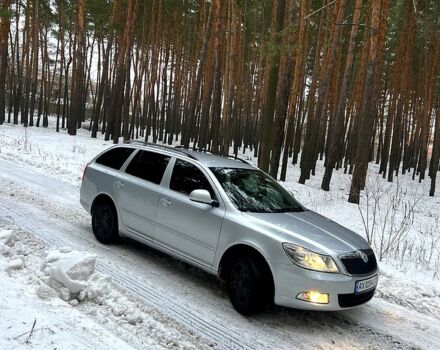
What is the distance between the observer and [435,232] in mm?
11102

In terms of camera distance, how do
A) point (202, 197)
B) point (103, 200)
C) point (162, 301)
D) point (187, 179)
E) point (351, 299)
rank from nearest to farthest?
point (351, 299), point (162, 301), point (202, 197), point (187, 179), point (103, 200)

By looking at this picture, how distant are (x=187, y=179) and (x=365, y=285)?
2493mm

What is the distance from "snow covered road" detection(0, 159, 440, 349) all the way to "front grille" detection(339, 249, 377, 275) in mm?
662

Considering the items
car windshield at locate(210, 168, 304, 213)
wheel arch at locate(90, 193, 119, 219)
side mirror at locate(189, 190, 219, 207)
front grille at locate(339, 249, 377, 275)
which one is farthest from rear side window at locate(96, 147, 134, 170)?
front grille at locate(339, 249, 377, 275)

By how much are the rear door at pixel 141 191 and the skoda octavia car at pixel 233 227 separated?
14mm

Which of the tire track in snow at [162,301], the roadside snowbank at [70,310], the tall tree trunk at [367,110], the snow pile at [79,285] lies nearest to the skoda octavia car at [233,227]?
the tire track in snow at [162,301]

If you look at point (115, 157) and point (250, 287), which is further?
point (115, 157)

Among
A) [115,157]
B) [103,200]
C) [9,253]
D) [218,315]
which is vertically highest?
[115,157]

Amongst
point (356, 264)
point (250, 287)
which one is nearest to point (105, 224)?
point (250, 287)

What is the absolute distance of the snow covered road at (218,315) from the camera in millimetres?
4258

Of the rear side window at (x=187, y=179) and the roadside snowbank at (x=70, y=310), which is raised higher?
the rear side window at (x=187, y=179)

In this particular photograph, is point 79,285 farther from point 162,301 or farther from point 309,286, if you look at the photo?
point 309,286

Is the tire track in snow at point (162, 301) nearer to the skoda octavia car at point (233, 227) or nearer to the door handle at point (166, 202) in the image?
the skoda octavia car at point (233, 227)

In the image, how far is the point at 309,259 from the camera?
430 centimetres
